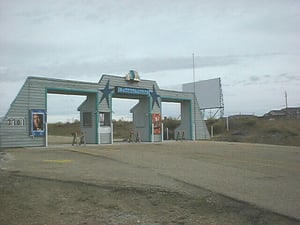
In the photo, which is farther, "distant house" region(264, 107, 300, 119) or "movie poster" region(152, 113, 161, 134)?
"distant house" region(264, 107, 300, 119)

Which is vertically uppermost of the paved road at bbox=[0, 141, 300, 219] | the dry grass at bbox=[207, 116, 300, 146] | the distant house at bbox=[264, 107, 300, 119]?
the distant house at bbox=[264, 107, 300, 119]

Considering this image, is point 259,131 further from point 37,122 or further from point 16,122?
point 16,122

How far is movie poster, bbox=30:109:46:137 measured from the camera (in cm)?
2989

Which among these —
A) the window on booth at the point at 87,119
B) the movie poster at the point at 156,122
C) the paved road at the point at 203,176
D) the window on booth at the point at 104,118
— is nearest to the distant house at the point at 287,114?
the movie poster at the point at 156,122

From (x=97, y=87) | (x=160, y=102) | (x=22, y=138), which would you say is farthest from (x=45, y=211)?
(x=160, y=102)

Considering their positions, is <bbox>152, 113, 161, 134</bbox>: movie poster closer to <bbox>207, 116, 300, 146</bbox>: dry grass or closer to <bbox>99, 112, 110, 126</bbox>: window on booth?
<bbox>99, 112, 110, 126</bbox>: window on booth

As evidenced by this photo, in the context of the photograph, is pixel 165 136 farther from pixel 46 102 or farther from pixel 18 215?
pixel 18 215

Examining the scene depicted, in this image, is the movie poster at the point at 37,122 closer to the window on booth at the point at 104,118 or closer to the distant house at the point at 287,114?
the window on booth at the point at 104,118

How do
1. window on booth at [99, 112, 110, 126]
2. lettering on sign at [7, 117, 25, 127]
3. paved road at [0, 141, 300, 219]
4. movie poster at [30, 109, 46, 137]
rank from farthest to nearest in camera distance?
window on booth at [99, 112, 110, 126], movie poster at [30, 109, 46, 137], lettering on sign at [7, 117, 25, 127], paved road at [0, 141, 300, 219]

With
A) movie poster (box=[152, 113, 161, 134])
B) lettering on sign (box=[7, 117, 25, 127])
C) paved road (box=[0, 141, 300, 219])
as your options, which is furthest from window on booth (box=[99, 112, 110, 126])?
paved road (box=[0, 141, 300, 219])

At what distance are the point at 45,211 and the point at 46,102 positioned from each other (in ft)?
74.1

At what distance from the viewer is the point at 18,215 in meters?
8.60

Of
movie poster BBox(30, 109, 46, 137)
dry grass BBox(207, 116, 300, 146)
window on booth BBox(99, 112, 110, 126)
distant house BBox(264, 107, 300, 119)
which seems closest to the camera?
movie poster BBox(30, 109, 46, 137)

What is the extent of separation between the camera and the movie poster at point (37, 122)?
2989cm
